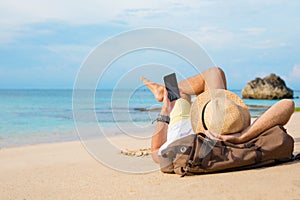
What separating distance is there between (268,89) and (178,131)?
1614 inches

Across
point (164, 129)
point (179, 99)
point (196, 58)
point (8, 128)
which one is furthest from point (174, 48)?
point (8, 128)


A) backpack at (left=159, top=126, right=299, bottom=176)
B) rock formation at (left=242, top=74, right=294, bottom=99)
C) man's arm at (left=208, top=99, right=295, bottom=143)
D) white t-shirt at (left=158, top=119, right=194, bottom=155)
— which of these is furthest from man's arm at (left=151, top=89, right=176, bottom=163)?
rock formation at (left=242, top=74, right=294, bottom=99)

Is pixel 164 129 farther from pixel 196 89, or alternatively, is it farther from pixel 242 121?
pixel 242 121

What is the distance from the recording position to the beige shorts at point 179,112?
13.6 ft

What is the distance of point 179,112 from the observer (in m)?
4.13

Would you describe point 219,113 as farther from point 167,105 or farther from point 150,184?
point 150,184

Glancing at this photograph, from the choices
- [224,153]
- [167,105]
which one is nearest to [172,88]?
[167,105]

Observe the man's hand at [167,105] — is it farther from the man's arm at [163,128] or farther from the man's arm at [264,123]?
the man's arm at [264,123]

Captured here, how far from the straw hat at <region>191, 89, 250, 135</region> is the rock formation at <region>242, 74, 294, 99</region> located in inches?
1585

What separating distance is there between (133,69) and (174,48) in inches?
20.6

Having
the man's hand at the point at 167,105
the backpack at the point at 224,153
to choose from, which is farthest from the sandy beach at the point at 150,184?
the man's hand at the point at 167,105

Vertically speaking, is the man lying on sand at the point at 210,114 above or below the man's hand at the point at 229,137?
above

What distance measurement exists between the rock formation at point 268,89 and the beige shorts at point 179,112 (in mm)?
40469

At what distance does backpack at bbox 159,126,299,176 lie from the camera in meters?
3.71
